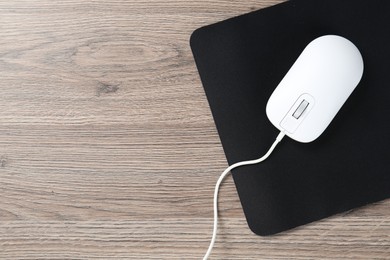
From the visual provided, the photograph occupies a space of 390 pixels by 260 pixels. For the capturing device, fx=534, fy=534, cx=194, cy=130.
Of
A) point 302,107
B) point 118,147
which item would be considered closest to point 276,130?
point 302,107

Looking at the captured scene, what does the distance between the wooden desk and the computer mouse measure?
10 centimetres

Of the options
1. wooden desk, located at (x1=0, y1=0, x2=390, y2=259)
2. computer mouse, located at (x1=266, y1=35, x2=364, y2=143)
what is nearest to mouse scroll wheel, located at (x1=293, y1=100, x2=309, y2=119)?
computer mouse, located at (x1=266, y1=35, x2=364, y2=143)

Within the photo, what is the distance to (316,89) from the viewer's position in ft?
2.18

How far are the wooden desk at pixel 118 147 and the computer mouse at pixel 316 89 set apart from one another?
0.10m

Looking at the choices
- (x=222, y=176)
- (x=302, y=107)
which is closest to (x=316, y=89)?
(x=302, y=107)

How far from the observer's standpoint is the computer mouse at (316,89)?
665mm

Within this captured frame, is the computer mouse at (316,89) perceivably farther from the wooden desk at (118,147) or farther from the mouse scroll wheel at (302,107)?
the wooden desk at (118,147)

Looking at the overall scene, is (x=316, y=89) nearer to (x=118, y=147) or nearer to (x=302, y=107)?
(x=302, y=107)

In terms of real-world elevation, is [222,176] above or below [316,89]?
below

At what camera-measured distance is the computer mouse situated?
67 cm

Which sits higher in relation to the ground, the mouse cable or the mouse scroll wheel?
the mouse scroll wheel

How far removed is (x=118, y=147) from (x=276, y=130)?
0.21m

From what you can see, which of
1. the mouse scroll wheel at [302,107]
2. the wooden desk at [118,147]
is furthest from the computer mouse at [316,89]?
the wooden desk at [118,147]

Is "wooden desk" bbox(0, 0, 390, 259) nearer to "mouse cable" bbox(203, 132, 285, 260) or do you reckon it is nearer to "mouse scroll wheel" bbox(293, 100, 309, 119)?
"mouse cable" bbox(203, 132, 285, 260)
